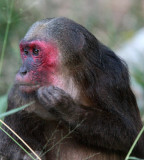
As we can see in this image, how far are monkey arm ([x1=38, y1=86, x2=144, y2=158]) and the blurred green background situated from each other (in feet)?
4.94

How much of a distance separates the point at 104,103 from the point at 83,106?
0.85 feet

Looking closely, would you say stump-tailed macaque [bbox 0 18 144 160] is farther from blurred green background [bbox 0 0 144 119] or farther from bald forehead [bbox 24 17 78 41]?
blurred green background [bbox 0 0 144 119]

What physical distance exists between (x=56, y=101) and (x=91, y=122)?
44 centimetres

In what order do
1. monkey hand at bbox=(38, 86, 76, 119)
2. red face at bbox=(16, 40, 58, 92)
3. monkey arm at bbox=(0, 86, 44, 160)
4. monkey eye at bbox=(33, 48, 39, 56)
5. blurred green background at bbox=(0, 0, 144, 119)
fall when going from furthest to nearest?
blurred green background at bbox=(0, 0, 144, 119) → monkey arm at bbox=(0, 86, 44, 160) → monkey eye at bbox=(33, 48, 39, 56) → red face at bbox=(16, 40, 58, 92) → monkey hand at bbox=(38, 86, 76, 119)

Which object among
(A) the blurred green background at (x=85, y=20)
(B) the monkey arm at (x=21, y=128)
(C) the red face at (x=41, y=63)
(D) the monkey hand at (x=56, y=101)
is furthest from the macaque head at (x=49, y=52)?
(A) the blurred green background at (x=85, y=20)

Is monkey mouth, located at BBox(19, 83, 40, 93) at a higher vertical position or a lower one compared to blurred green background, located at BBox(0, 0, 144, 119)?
lower

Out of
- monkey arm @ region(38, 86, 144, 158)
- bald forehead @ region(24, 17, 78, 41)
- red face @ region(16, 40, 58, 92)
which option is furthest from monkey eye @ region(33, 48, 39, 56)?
monkey arm @ region(38, 86, 144, 158)

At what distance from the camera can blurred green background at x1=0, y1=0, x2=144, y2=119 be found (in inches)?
339

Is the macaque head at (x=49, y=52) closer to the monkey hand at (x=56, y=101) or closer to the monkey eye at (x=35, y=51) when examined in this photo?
the monkey eye at (x=35, y=51)

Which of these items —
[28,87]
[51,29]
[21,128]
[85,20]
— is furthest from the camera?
[85,20]

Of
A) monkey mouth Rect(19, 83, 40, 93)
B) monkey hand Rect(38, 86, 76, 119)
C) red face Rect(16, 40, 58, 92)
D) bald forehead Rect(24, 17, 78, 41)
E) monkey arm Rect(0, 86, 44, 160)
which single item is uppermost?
bald forehead Rect(24, 17, 78, 41)

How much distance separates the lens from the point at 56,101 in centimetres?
511

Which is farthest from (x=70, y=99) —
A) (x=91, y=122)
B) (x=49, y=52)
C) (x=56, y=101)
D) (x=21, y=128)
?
(x=21, y=128)

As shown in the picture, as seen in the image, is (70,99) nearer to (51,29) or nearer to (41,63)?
(41,63)
